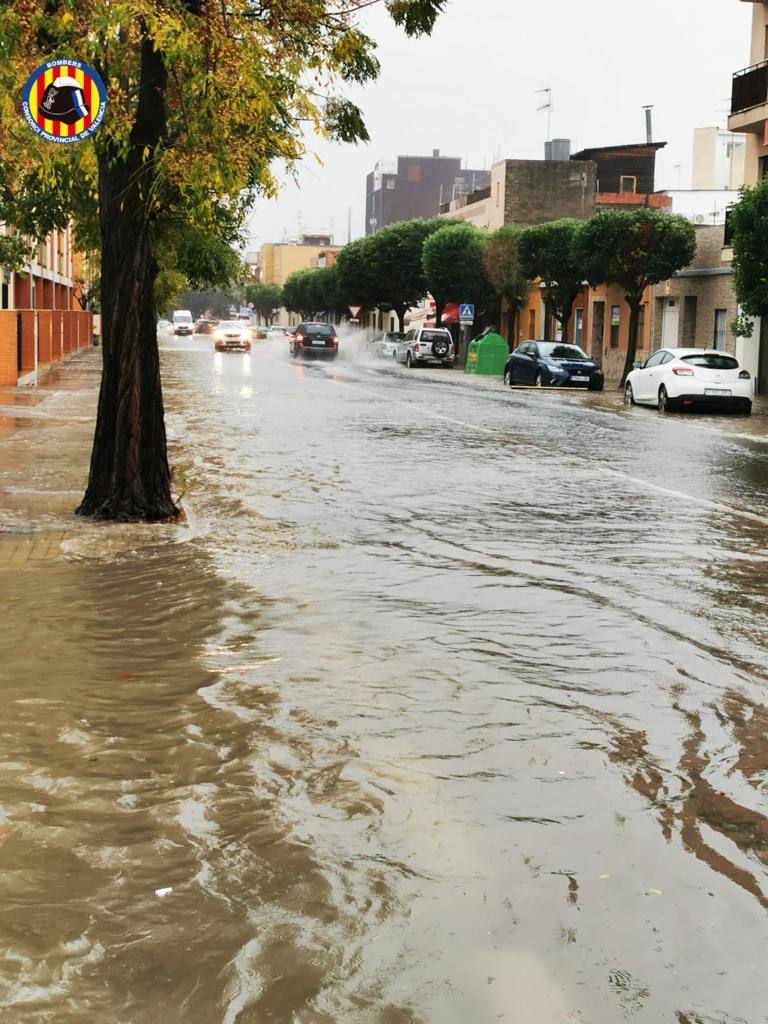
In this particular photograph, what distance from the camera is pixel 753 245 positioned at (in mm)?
33719

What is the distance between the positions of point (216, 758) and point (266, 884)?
1202 mm

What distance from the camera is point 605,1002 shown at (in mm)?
3369

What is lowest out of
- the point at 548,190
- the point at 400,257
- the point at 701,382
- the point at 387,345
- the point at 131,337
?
the point at 387,345

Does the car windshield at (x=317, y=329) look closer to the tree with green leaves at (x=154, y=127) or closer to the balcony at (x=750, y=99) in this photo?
the balcony at (x=750, y=99)

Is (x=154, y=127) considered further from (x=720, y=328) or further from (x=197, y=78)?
(x=720, y=328)

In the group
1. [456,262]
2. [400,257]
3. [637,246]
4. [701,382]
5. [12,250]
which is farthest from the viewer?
[400,257]

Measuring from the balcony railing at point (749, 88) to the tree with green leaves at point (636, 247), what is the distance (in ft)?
14.0

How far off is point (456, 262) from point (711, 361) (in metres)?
37.1

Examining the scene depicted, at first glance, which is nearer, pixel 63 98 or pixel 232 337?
pixel 63 98

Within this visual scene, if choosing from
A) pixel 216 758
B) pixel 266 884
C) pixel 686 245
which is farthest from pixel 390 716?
pixel 686 245

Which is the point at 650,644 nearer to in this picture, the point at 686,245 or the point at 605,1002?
the point at 605,1002

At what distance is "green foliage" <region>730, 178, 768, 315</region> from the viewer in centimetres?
3356

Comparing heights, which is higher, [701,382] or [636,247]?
[636,247]

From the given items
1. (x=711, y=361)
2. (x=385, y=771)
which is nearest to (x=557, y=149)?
(x=711, y=361)
